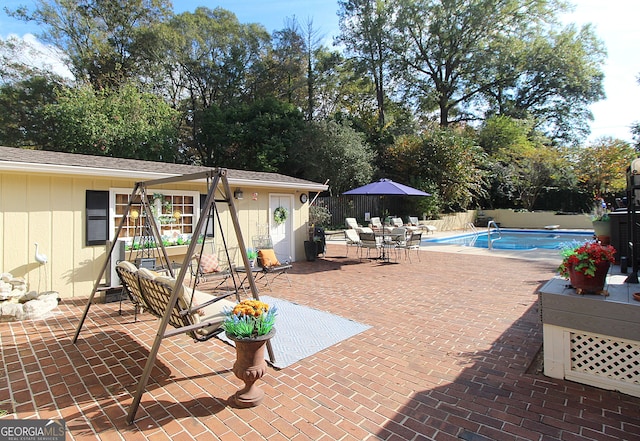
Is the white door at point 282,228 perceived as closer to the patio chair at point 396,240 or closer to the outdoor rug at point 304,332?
the patio chair at point 396,240

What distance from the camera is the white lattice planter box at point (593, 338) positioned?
2.93m

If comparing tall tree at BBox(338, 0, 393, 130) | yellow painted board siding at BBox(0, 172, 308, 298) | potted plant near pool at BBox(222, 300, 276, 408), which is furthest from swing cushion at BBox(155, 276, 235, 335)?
tall tree at BBox(338, 0, 393, 130)

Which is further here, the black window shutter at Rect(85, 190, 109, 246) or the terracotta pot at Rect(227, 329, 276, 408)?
the black window shutter at Rect(85, 190, 109, 246)

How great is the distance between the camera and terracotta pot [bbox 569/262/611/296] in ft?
10.2

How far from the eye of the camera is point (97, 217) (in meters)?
6.31

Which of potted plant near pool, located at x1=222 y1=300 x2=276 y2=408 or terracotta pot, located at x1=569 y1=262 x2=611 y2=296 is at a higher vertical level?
terracotta pot, located at x1=569 y1=262 x2=611 y2=296

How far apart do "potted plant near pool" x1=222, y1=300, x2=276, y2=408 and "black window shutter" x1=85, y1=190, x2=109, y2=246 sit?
493 cm

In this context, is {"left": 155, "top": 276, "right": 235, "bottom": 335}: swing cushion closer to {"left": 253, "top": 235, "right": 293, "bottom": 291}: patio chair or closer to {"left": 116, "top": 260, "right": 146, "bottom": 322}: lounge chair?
{"left": 116, "top": 260, "right": 146, "bottom": 322}: lounge chair

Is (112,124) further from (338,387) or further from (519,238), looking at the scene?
(519,238)

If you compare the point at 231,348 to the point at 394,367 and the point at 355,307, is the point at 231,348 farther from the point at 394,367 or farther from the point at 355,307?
the point at 355,307

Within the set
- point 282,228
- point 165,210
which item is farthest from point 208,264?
point 282,228

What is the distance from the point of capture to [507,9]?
81.4ft

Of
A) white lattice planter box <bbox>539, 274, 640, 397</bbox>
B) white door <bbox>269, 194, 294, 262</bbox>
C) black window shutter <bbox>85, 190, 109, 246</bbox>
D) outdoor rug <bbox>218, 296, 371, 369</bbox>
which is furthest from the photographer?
white door <bbox>269, 194, 294, 262</bbox>

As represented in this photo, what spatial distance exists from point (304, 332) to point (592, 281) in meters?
Result: 3.12
